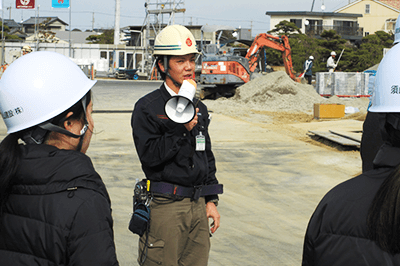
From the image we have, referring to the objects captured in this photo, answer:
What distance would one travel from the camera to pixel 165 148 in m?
2.66

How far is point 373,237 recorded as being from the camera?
4.42ft

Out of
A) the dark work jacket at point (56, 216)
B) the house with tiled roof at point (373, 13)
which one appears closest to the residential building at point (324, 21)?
the house with tiled roof at point (373, 13)

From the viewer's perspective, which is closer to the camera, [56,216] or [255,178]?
[56,216]

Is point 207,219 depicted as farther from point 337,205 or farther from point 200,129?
point 337,205

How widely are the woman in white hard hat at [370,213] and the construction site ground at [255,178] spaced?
10.1ft

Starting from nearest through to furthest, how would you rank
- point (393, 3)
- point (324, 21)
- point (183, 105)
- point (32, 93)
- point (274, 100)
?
1. point (32, 93)
2. point (183, 105)
3. point (274, 100)
4. point (324, 21)
5. point (393, 3)

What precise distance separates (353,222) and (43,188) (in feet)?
3.33

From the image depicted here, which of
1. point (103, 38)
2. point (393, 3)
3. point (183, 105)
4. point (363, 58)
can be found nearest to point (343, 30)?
point (393, 3)

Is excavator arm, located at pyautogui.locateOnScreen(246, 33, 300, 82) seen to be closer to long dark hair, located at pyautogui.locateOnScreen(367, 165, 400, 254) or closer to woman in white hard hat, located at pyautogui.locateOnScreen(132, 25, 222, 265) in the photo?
woman in white hard hat, located at pyautogui.locateOnScreen(132, 25, 222, 265)

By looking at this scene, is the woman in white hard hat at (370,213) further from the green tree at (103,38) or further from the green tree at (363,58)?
the green tree at (103,38)

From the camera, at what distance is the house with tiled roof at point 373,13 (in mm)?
64438

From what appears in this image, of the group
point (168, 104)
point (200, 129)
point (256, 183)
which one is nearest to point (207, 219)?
point (200, 129)

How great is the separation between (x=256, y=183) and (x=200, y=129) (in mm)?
4827

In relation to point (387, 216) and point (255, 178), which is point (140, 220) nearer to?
point (387, 216)
